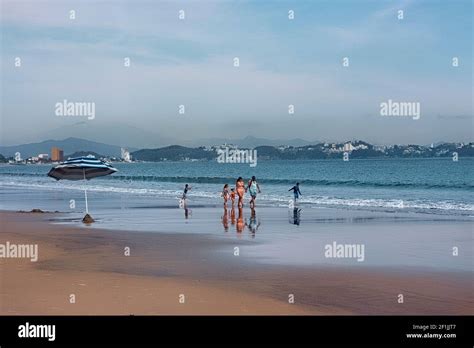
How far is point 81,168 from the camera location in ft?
82.0

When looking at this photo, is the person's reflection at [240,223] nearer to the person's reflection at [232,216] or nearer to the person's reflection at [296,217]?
the person's reflection at [232,216]

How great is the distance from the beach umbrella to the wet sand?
7.71 meters

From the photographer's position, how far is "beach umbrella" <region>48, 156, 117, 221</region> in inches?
985

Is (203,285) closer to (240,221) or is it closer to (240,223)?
(240,223)

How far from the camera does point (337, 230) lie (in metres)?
22.3

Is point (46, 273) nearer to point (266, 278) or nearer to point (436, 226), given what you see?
point (266, 278)

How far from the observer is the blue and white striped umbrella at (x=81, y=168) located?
25.0 meters

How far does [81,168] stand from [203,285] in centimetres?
1363

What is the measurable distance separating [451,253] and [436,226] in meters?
7.13
